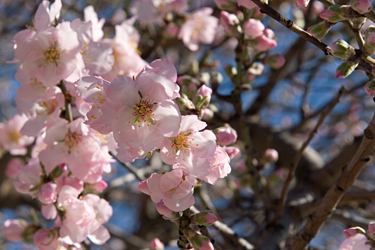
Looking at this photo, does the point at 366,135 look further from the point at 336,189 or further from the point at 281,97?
the point at 281,97

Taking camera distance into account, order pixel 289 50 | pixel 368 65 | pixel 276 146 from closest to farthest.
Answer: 1. pixel 368 65
2. pixel 276 146
3. pixel 289 50

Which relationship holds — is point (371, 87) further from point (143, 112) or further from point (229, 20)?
point (229, 20)

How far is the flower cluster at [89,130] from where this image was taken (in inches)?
48.6

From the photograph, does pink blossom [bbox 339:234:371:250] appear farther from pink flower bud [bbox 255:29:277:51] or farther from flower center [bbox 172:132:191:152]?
pink flower bud [bbox 255:29:277:51]

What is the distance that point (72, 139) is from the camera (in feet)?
4.96

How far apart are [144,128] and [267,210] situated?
92cm

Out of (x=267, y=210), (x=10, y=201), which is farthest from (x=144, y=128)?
(x=10, y=201)

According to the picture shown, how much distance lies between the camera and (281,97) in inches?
190

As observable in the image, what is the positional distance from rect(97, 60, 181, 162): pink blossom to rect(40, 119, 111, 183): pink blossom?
27cm

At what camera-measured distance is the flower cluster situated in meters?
1.23

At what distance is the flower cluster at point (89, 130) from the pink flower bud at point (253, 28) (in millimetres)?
368

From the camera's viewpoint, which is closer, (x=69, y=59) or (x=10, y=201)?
(x=69, y=59)

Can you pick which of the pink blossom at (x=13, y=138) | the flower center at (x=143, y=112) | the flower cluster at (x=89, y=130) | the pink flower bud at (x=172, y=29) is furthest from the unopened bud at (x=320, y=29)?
the pink flower bud at (x=172, y=29)

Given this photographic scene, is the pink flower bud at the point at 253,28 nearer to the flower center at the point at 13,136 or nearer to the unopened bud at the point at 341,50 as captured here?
the unopened bud at the point at 341,50
